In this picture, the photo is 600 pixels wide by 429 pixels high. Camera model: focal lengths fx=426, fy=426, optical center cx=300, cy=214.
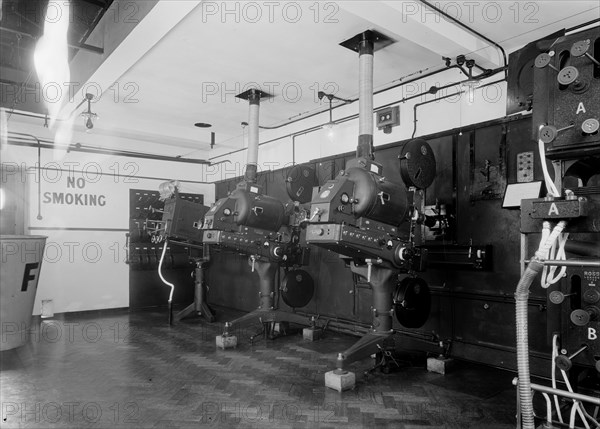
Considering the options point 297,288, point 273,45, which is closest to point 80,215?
point 297,288

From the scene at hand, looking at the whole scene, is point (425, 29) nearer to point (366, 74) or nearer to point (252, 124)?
point (366, 74)

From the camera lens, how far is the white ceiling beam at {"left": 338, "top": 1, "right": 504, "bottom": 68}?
12.3 ft

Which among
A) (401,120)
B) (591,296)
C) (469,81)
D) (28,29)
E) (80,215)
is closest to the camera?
(591,296)

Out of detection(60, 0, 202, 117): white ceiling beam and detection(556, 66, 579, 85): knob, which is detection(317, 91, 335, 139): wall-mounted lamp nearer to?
detection(60, 0, 202, 117): white ceiling beam

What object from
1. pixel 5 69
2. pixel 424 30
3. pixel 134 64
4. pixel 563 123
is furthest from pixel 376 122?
pixel 5 69

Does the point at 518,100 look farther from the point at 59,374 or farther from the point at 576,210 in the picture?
the point at 59,374

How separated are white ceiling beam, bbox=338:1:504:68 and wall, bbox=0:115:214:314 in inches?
241

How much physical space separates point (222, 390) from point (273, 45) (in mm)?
3491

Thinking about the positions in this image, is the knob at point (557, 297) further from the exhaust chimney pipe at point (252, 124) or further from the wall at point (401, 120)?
the exhaust chimney pipe at point (252, 124)

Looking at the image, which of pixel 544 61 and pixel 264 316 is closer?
pixel 544 61

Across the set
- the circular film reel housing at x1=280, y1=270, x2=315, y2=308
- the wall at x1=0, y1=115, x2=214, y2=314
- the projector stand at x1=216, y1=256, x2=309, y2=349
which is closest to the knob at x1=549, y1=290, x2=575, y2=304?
the projector stand at x1=216, y1=256, x2=309, y2=349

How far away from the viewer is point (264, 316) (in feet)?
18.6

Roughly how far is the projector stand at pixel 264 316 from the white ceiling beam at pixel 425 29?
3408mm

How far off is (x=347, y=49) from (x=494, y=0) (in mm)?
1502
